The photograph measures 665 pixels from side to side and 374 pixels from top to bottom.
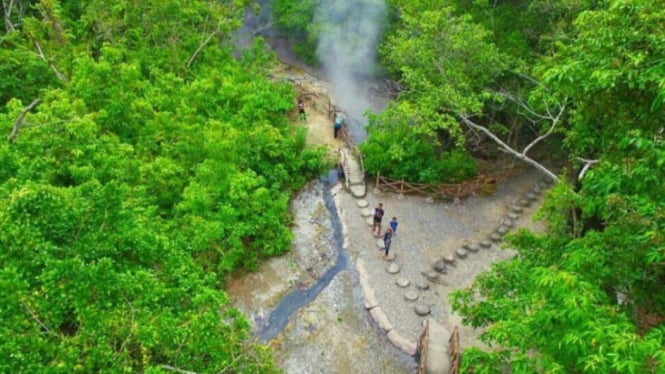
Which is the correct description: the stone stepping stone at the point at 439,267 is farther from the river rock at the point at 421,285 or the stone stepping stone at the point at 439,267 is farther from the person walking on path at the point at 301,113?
the person walking on path at the point at 301,113

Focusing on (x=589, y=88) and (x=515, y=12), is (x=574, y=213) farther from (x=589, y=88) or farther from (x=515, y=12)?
(x=515, y=12)

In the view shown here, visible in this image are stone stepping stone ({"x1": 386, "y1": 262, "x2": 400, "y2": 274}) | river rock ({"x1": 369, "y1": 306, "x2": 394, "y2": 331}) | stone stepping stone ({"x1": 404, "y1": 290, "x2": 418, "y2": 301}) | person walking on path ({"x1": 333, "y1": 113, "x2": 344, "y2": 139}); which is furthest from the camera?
person walking on path ({"x1": 333, "y1": 113, "x2": 344, "y2": 139})

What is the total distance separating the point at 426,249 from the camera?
16.2 metres

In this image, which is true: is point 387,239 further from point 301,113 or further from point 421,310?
point 301,113

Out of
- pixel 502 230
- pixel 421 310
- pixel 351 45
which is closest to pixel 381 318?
pixel 421 310

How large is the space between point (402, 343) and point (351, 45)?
1926 cm

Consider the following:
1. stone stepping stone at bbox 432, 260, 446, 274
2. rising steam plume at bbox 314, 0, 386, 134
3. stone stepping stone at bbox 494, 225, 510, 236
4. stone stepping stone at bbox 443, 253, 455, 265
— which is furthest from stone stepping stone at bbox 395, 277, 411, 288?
rising steam plume at bbox 314, 0, 386, 134

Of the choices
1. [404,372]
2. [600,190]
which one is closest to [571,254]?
[600,190]

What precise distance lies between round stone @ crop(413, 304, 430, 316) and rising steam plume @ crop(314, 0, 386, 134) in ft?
43.5

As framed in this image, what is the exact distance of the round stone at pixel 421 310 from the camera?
13922 millimetres

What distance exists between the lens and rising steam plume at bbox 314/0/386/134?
85.6ft

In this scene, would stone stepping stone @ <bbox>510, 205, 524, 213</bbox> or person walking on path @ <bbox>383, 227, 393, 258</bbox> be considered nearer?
person walking on path @ <bbox>383, 227, 393, 258</bbox>

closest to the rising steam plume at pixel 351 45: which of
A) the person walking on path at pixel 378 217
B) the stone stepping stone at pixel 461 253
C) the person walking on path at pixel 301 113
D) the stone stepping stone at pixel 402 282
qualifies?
the person walking on path at pixel 301 113

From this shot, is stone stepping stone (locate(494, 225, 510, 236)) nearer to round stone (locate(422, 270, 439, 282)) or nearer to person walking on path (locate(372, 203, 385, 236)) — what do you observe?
round stone (locate(422, 270, 439, 282))
